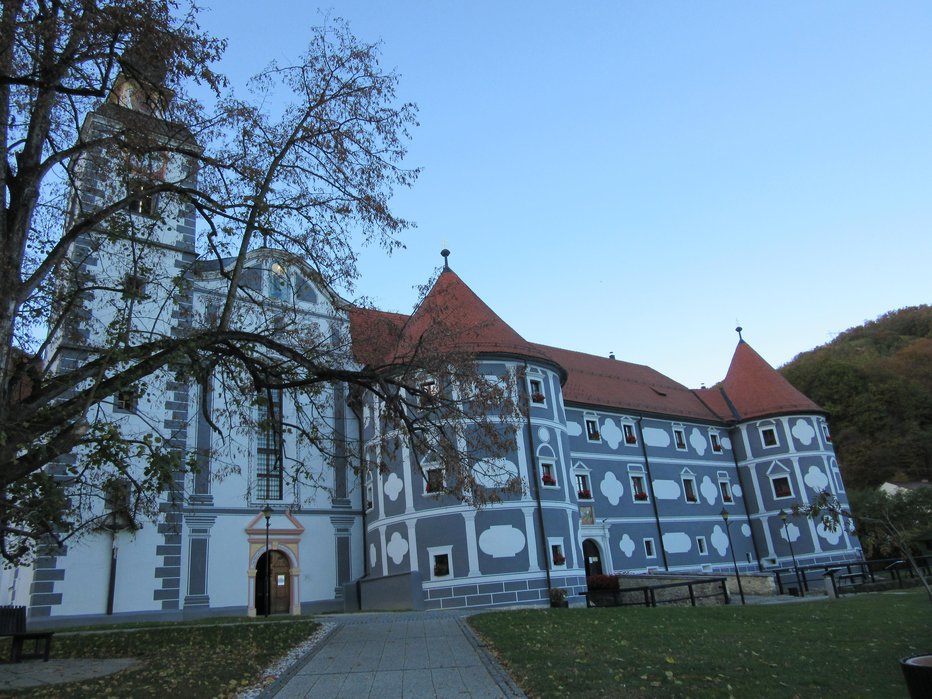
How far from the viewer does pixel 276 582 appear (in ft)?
84.2

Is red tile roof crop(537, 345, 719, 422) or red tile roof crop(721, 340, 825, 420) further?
red tile roof crop(721, 340, 825, 420)

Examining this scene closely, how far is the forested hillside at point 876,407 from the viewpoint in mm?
64312

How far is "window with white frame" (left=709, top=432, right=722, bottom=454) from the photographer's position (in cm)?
4278

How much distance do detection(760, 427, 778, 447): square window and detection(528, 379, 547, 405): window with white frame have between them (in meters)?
20.6

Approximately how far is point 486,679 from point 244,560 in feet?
58.1

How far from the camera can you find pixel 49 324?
12695 millimetres

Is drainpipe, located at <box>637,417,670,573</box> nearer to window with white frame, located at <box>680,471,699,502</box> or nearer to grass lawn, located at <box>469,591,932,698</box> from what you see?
window with white frame, located at <box>680,471,699,502</box>

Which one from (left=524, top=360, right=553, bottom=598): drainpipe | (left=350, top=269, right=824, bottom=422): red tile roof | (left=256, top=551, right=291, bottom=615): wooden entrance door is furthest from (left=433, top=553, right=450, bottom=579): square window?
(left=350, top=269, right=824, bottom=422): red tile roof

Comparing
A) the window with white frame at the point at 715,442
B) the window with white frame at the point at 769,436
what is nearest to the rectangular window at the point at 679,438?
the window with white frame at the point at 715,442

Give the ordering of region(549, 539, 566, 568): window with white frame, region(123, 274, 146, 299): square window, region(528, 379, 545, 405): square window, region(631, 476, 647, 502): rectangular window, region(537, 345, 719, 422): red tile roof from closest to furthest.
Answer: region(123, 274, 146, 299): square window, region(549, 539, 566, 568): window with white frame, region(528, 379, 545, 405): square window, region(631, 476, 647, 502): rectangular window, region(537, 345, 719, 422): red tile roof

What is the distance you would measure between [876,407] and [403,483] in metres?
55.8

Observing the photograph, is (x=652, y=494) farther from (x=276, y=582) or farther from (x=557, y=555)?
(x=276, y=582)

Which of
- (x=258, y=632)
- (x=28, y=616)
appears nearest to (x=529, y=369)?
(x=258, y=632)

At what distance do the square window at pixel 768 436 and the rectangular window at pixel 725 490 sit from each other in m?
3.38
